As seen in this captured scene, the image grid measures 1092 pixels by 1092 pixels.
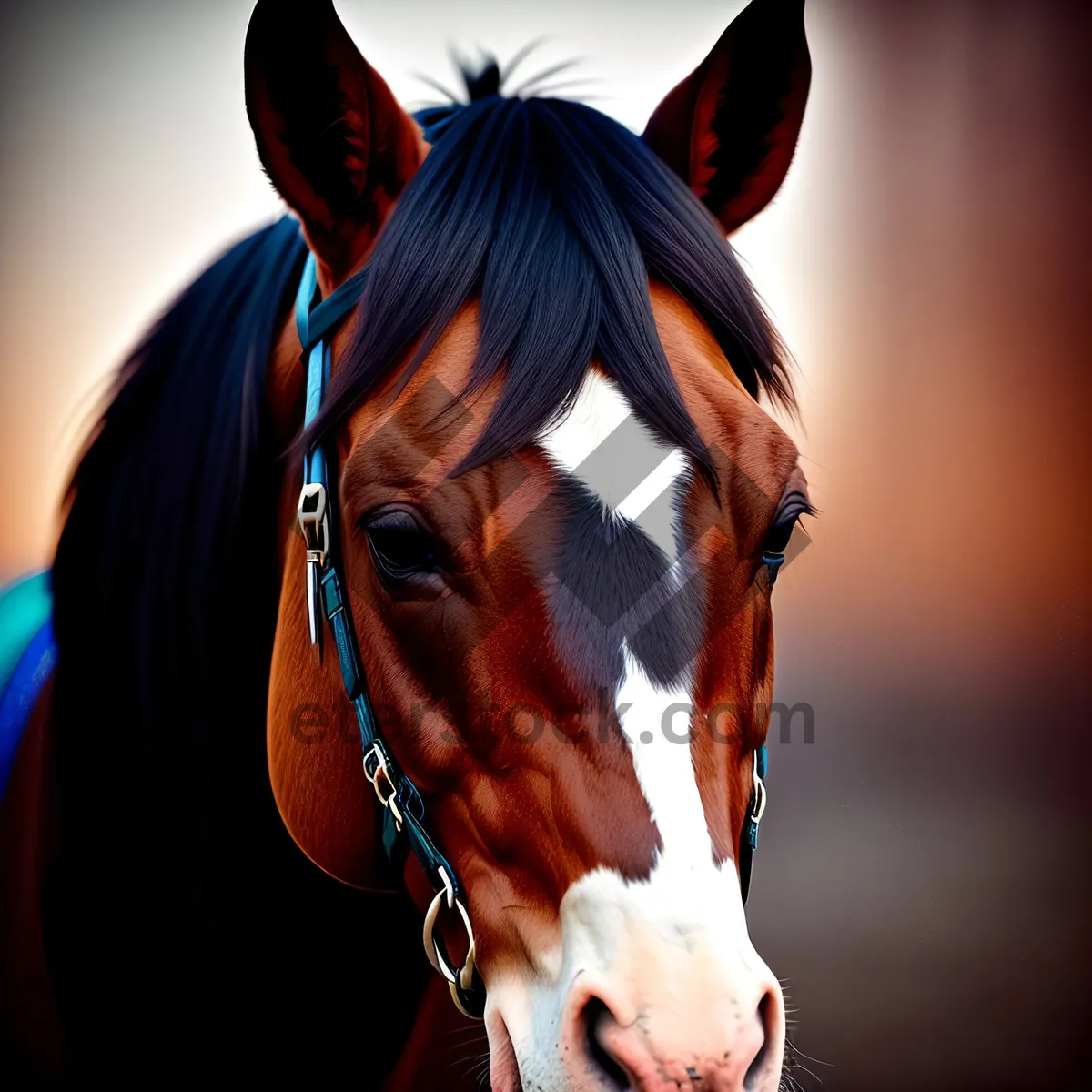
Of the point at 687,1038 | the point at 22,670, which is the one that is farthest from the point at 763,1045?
the point at 22,670

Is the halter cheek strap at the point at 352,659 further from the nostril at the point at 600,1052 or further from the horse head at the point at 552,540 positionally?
the nostril at the point at 600,1052

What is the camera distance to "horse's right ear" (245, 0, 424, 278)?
32.9 inches

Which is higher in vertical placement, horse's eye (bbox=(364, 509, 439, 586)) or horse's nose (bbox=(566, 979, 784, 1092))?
horse's eye (bbox=(364, 509, 439, 586))

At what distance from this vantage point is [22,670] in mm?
Result: 1295

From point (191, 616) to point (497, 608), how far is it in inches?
19.6

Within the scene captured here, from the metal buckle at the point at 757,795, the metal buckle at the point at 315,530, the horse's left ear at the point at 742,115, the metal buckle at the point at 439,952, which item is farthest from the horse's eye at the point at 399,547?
the horse's left ear at the point at 742,115

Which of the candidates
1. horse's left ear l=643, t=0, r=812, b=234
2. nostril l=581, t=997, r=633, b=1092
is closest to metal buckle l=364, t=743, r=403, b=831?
nostril l=581, t=997, r=633, b=1092

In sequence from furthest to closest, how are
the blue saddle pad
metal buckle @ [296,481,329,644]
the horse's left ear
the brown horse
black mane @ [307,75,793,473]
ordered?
the blue saddle pad → the horse's left ear → metal buckle @ [296,481,329,644] → black mane @ [307,75,793,473] → the brown horse

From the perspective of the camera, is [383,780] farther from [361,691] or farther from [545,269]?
[545,269]

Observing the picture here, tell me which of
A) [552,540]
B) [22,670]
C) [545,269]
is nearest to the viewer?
[552,540]

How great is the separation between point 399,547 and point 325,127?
469 millimetres

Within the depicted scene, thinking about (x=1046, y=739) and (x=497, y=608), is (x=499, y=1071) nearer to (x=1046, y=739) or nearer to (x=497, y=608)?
(x=497, y=608)

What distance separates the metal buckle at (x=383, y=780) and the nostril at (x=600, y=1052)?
0.28 meters

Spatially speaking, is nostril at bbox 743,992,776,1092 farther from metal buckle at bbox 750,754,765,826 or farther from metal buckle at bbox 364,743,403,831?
metal buckle at bbox 364,743,403,831
